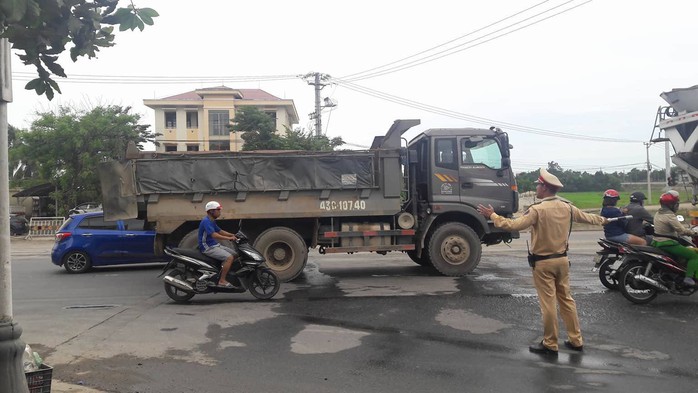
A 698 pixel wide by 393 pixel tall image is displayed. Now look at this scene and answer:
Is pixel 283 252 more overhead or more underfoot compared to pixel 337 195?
more underfoot

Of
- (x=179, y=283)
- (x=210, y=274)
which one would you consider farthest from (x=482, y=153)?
(x=179, y=283)

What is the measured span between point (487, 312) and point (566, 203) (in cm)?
230

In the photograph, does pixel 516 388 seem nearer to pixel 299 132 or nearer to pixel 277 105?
pixel 299 132

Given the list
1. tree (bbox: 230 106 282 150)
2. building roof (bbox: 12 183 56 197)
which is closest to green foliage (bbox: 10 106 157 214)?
building roof (bbox: 12 183 56 197)

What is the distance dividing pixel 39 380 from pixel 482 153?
8.47 metres

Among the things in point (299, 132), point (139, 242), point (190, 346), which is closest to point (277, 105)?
point (299, 132)

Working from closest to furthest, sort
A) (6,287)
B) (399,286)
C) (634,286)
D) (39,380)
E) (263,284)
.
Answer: (6,287)
(39,380)
(634,286)
(263,284)
(399,286)

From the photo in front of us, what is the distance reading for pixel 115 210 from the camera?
9977 millimetres

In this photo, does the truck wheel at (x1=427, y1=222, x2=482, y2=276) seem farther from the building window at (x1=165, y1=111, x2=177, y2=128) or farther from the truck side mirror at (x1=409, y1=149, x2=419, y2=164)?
the building window at (x1=165, y1=111, x2=177, y2=128)

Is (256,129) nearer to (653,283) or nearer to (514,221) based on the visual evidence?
(653,283)

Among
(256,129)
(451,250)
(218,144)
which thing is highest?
(218,144)

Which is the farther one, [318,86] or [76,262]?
[318,86]

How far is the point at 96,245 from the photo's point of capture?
40.2 feet

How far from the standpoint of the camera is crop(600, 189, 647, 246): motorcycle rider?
848cm
